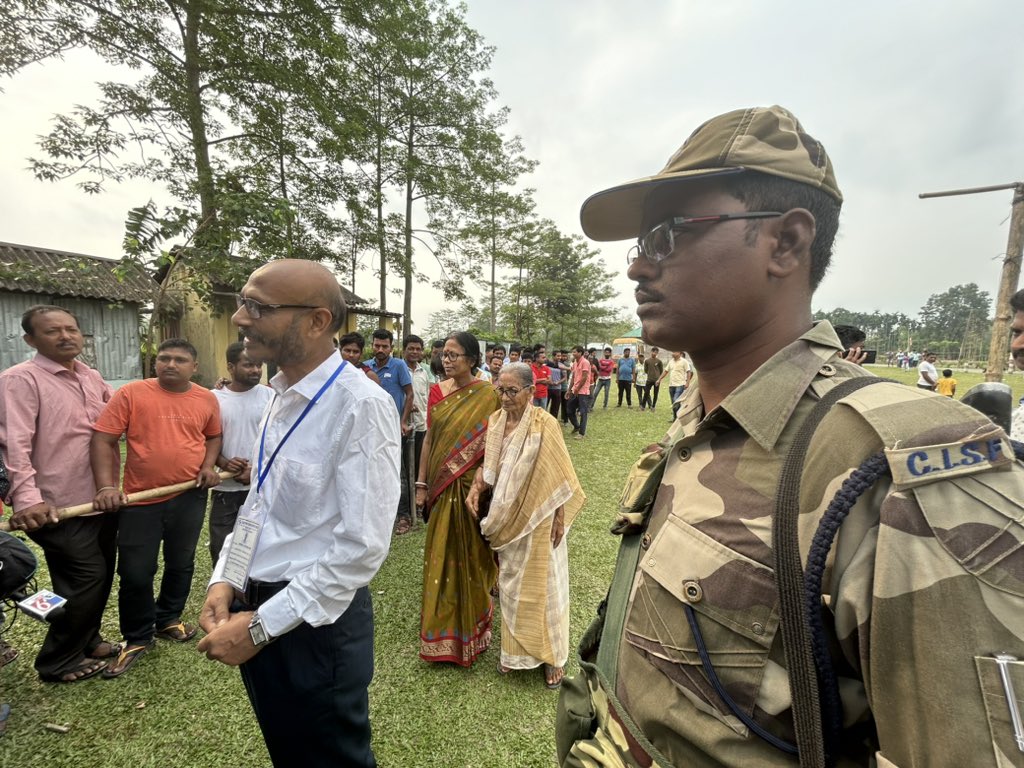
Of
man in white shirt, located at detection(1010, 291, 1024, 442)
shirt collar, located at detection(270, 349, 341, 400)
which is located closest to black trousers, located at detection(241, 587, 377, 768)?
shirt collar, located at detection(270, 349, 341, 400)

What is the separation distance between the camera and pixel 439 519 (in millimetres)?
3059

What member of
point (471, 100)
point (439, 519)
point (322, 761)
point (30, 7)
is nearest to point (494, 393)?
point (439, 519)

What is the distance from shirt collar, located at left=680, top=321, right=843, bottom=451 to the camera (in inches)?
31.7

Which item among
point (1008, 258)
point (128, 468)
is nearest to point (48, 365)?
point (128, 468)

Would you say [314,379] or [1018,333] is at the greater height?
[1018,333]

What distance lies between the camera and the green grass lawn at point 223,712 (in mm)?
2203

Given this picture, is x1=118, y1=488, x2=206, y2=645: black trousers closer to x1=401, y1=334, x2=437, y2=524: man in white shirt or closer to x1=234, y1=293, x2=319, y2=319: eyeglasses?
x1=234, y1=293, x2=319, y2=319: eyeglasses

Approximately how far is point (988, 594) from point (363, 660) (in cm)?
172

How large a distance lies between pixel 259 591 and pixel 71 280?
13.9 meters

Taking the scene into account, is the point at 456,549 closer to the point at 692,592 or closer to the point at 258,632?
the point at 258,632

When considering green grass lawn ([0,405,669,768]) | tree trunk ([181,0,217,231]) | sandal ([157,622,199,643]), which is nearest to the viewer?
green grass lawn ([0,405,669,768])

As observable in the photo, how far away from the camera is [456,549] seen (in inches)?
118

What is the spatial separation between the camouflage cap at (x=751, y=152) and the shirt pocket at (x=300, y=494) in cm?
127

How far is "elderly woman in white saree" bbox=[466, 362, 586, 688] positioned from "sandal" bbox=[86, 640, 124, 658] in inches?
94.4
